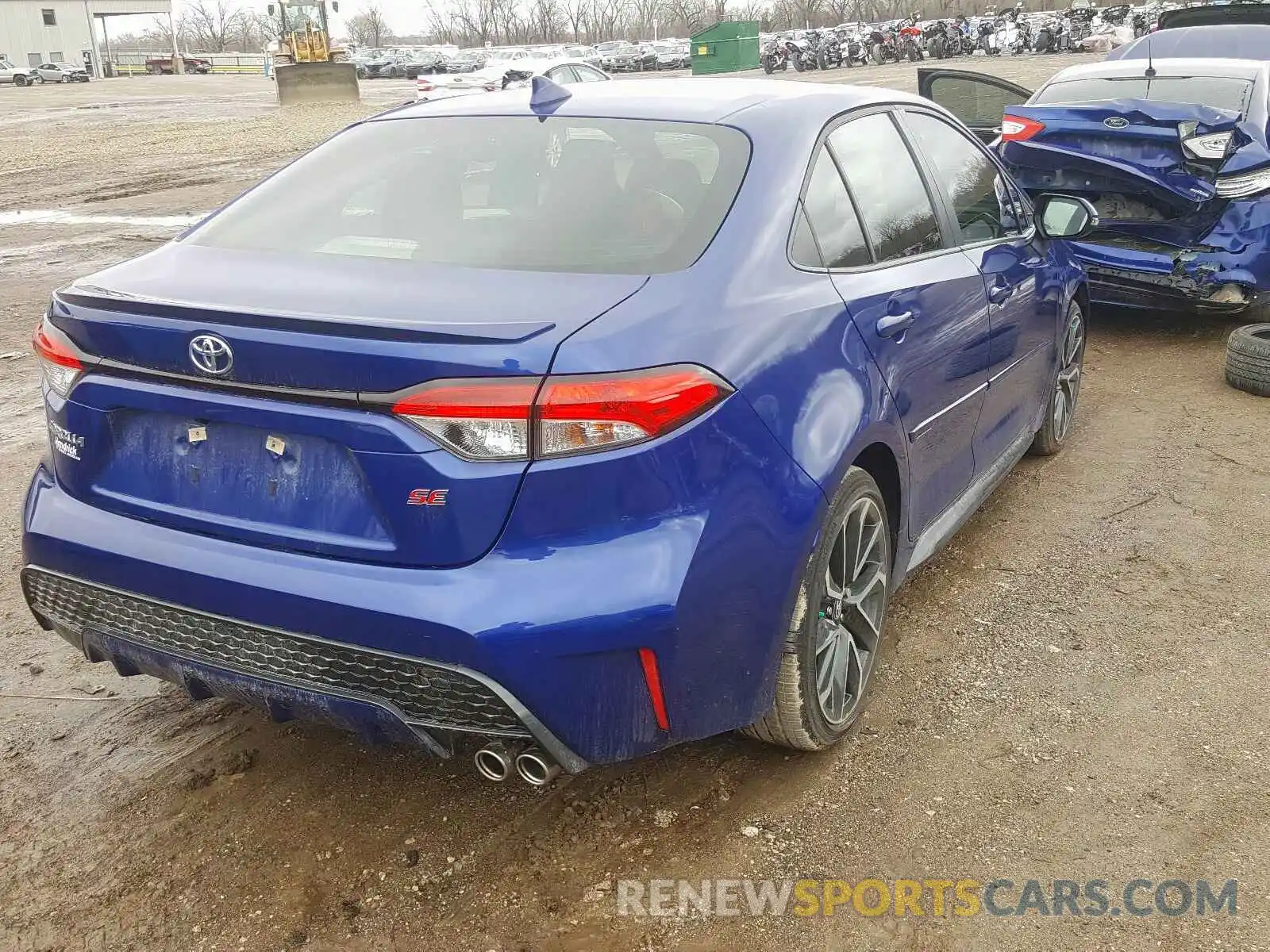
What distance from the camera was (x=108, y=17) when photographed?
8706 centimetres

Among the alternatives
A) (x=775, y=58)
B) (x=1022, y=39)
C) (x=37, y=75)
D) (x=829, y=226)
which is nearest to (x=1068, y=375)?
(x=829, y=226)

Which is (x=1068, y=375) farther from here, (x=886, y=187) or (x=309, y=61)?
(x=309, y=61)

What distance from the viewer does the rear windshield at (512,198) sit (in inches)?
105

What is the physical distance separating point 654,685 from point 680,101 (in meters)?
1.67

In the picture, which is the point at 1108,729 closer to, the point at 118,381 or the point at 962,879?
the point at 962,879

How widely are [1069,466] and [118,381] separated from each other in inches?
158

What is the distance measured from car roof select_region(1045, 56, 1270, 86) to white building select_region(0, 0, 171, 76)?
83.4 metres

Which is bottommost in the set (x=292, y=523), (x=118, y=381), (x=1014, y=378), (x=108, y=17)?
(x=1014, y=378)

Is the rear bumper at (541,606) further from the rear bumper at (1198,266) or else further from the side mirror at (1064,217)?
the rear bumper at (1198,266)

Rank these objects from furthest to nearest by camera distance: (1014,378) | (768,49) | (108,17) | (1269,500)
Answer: (108,17)
(768,49)
(1269,500)
(1014,378)

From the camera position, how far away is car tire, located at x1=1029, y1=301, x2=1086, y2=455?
4.99 meters

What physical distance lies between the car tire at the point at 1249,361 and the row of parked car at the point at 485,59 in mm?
60486

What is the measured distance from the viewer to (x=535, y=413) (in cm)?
217

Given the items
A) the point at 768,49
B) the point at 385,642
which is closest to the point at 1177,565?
the point at 385,642
